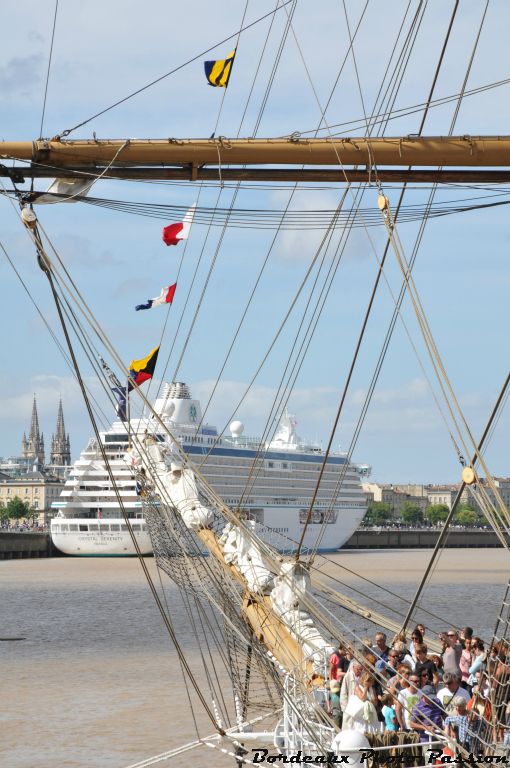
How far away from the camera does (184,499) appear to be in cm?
2159

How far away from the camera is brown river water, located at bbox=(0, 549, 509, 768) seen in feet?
62.6

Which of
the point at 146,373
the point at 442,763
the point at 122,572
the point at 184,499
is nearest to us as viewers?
the point at 442,763

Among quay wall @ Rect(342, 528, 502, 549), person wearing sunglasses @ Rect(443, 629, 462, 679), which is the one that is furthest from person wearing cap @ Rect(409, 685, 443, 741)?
quay wall @ Rect(342, 528, 502, 549)

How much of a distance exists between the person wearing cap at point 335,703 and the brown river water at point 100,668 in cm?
513

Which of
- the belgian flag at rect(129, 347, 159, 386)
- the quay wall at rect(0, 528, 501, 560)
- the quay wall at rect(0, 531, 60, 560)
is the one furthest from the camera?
the quay wall at rect(0, 528, 501, 560)

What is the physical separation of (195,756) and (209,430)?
78.7 m

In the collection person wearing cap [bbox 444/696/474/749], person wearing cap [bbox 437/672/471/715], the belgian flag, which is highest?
the belgian flag

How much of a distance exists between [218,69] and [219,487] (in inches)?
2853

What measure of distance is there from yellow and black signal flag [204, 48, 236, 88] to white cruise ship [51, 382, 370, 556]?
59218mm

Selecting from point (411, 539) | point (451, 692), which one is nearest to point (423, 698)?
point (451, 692)

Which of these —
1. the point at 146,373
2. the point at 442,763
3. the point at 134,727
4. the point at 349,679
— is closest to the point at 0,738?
the point at 134,727

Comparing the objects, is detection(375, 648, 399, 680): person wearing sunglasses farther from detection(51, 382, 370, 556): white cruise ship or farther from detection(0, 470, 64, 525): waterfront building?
detection(0, 470, 64, 525): waterfront building

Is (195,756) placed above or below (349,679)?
below

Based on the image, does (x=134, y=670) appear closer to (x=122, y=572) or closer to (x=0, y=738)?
(x=0, y=738)
